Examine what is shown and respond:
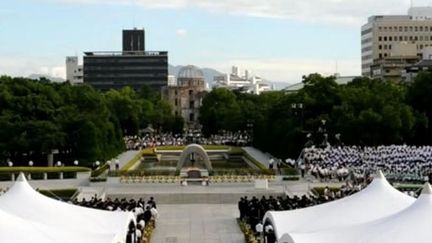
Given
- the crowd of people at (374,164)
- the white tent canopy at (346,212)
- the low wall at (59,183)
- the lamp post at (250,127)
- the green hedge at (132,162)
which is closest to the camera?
the white tent canopy at (346,212)

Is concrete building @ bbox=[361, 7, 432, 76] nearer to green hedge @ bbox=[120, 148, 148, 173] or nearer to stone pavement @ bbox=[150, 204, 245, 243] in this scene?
green hedge @ bbox=[120, 148, 148, 173]

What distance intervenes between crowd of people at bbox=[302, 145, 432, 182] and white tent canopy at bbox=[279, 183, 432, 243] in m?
25.1

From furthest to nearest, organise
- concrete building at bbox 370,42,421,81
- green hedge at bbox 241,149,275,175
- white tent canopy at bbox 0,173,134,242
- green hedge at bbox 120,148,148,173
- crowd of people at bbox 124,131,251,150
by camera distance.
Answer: concrete building at bbox 370,42,421,81
crowd of people at bbox 124,131,251,150
green hedge at bbox 120,148,148,173
green hedge at bbox 241,149,275,175
white tent canopy at bbox 0,173,134,242

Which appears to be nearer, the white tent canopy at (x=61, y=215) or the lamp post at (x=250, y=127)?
the white tent canopy at (x=61, y=215)

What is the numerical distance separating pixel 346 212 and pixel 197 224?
10556mm

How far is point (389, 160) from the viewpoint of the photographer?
45906mm

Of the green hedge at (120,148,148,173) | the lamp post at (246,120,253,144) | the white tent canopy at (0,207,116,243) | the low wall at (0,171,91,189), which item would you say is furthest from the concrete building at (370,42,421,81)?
the white tent canopy at (0,207,116,243)

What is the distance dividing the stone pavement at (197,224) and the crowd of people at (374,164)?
8.66 metres

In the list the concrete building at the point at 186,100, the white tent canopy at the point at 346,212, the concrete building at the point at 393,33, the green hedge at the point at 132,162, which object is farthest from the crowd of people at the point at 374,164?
the concrete building at the point at 186,100

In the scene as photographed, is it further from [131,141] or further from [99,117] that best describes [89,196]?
[131,141]

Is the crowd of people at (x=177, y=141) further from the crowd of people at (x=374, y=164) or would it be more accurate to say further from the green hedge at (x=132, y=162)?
the crowd of people at (x=374, y=164)

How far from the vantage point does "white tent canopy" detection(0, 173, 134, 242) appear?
2138cm

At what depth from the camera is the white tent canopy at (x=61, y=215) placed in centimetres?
2138

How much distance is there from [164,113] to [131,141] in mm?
32105
